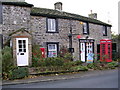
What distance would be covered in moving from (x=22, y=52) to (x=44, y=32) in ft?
11.6

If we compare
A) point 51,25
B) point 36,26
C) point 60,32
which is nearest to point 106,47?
point 60,32

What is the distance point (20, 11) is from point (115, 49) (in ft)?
47.5

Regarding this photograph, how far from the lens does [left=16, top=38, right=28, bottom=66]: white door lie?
34.2ft

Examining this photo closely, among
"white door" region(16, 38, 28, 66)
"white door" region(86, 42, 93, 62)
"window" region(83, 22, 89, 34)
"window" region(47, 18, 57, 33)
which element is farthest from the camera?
"window" region(83, 22, 89, 34)

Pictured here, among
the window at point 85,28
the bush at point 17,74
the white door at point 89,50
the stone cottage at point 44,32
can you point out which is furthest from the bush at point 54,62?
the window at point 85,28

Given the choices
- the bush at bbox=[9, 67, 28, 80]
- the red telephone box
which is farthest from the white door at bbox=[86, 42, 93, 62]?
the bush at bbox=[9, 67, 28, 80]

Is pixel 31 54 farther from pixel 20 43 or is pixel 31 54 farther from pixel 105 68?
pixel 105 68

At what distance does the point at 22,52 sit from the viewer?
412 inches

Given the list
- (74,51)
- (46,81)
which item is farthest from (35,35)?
(46,81)

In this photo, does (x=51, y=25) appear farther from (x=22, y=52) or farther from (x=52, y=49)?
(x=22, y=52)

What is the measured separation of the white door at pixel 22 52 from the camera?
1042cm

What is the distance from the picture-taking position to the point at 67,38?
46.2ft

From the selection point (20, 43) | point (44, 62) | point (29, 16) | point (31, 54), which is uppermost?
point (29, 16)

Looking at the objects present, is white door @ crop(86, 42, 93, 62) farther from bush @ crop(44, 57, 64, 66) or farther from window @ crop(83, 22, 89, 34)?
bush @ crop(44, 57, 64, 66)
